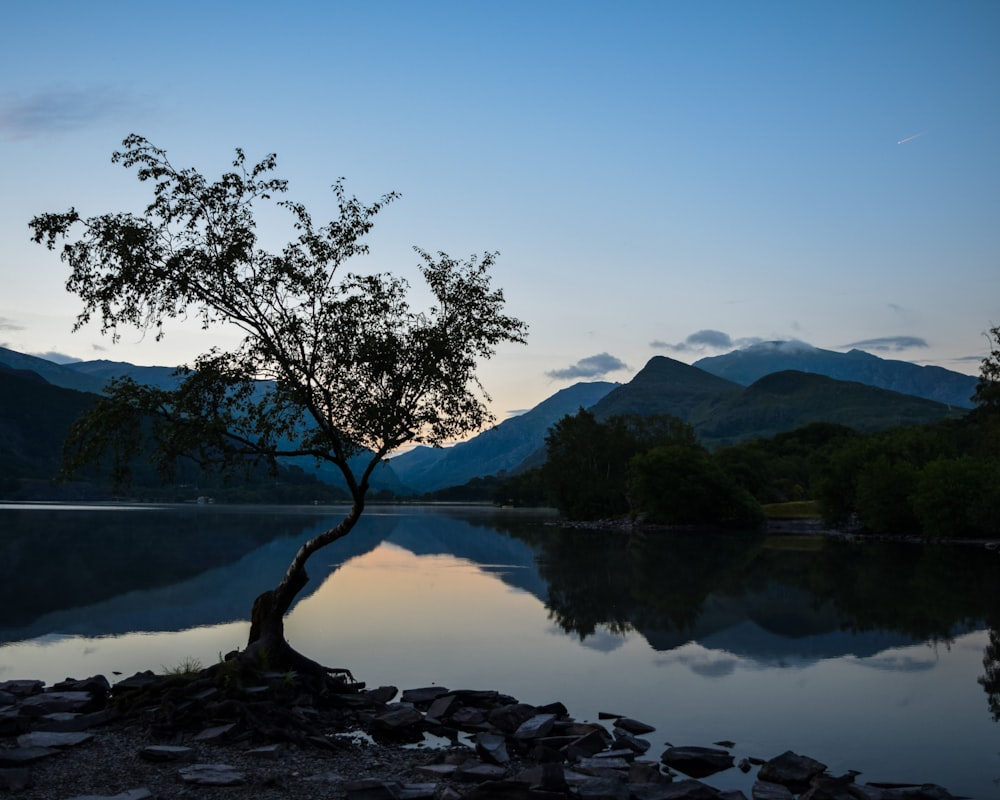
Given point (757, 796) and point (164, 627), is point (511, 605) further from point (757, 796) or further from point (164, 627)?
point (757, 796)

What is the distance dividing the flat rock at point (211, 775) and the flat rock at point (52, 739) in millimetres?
3325

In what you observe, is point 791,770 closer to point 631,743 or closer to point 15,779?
point 631,743

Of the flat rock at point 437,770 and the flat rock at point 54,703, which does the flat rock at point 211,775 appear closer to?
the flat rock at point 437,770

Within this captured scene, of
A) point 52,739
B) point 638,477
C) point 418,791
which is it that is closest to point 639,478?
point 638,477

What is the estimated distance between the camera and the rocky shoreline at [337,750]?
13672 millimetres

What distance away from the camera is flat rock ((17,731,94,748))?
15939 millimetres

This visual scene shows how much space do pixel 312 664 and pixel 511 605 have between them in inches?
822

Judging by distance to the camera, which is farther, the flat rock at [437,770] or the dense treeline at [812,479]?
the dense treeline at [812,479]

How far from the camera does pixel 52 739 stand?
16250 millimetres

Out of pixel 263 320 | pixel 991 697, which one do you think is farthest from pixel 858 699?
pixel 263 320

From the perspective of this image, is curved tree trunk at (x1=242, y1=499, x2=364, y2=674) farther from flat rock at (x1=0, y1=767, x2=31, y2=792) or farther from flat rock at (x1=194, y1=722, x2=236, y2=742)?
flat rock at (x1=0, y1=767, x2=31, y2=792)

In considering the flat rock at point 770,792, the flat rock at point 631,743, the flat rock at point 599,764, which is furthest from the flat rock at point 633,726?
the flat rock at point 770,792

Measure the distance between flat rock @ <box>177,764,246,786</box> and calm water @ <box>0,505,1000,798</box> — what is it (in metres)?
8.62

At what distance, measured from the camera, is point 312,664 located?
21812mm
